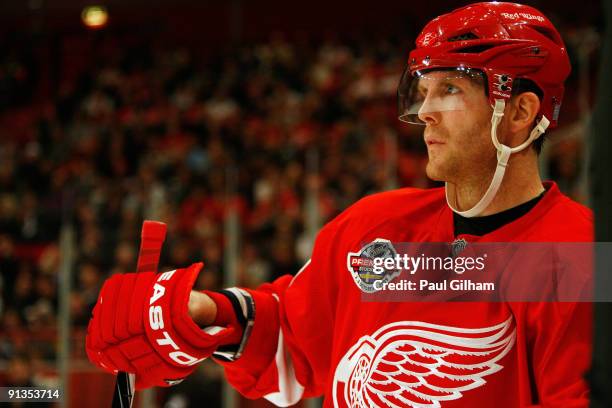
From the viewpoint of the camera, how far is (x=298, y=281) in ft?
6.37

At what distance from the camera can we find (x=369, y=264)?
173 centimetres

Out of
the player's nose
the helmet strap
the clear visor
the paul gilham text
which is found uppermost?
the clear visor

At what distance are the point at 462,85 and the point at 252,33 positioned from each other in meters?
8.82

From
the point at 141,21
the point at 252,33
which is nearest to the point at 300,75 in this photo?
the point at 252,33

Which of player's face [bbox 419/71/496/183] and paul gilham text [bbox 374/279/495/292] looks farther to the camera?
player's face [bbox 419/71/496/183]

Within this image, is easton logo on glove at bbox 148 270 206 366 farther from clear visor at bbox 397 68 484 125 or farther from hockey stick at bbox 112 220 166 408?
clear visor at bbox 397 68 484 125

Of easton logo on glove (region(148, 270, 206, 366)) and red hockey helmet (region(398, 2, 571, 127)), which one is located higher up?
red hockey helmet (region(398, 2, 571, 127))

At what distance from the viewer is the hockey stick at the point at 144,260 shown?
5.49 ft

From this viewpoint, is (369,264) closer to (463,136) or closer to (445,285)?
(445,285)

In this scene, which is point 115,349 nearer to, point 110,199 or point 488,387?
point 488,387

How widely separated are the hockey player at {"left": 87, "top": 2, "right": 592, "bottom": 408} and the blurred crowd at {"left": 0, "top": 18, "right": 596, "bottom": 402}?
140 centimetres

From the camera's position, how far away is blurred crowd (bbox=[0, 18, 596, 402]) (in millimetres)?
4590

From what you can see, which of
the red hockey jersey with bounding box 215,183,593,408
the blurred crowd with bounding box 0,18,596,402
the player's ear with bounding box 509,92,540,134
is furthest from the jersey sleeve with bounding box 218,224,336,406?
the blurred crowd with bounding box 0,18,596,402

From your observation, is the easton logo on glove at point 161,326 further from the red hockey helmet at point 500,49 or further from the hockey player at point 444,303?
the red hockey helmet at point 500,49
